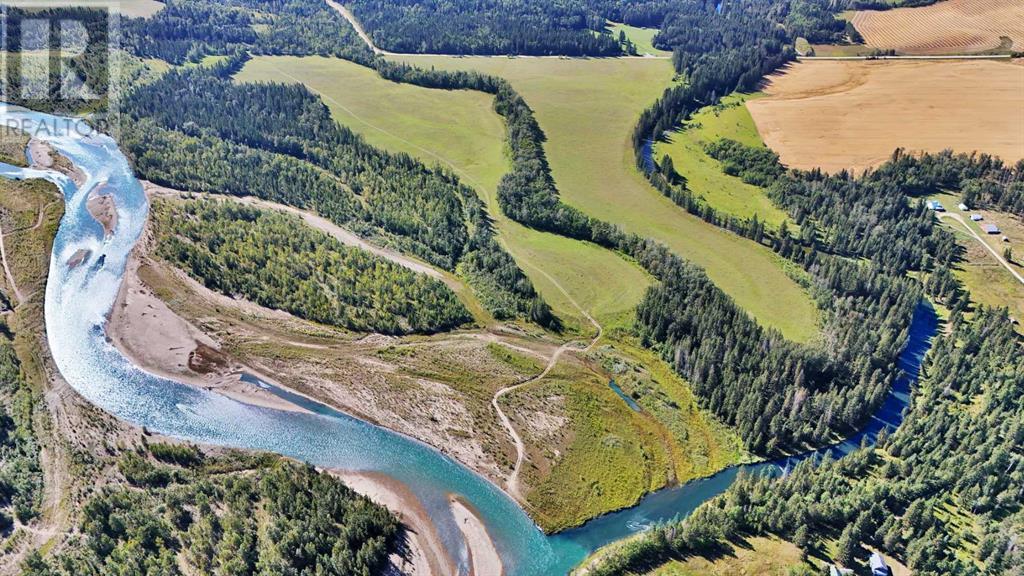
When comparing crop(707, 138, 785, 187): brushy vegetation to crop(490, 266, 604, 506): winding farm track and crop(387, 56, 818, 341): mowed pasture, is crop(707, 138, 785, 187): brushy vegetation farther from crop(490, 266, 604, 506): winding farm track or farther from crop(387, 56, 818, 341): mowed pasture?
crop(490, 266, 604, 506): winding farm track

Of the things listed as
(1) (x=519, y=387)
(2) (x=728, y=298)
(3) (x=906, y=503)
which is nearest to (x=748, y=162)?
(2) (x=728, y=298)

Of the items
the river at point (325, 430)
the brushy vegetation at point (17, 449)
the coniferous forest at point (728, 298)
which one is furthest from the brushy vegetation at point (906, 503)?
the brushy vegetation at point (17, 449)

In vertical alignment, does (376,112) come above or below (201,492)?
above

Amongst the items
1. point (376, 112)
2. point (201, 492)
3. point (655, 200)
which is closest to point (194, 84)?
point (376, 112)

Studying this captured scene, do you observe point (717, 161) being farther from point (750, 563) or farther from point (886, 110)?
point (750, 563)

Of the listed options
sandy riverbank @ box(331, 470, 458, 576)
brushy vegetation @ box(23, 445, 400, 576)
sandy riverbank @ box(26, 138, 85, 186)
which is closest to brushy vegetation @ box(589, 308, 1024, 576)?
sandy riverbank @ box(331, 470, 458, 576)

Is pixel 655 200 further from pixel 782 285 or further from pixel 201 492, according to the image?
pixel 201 492
